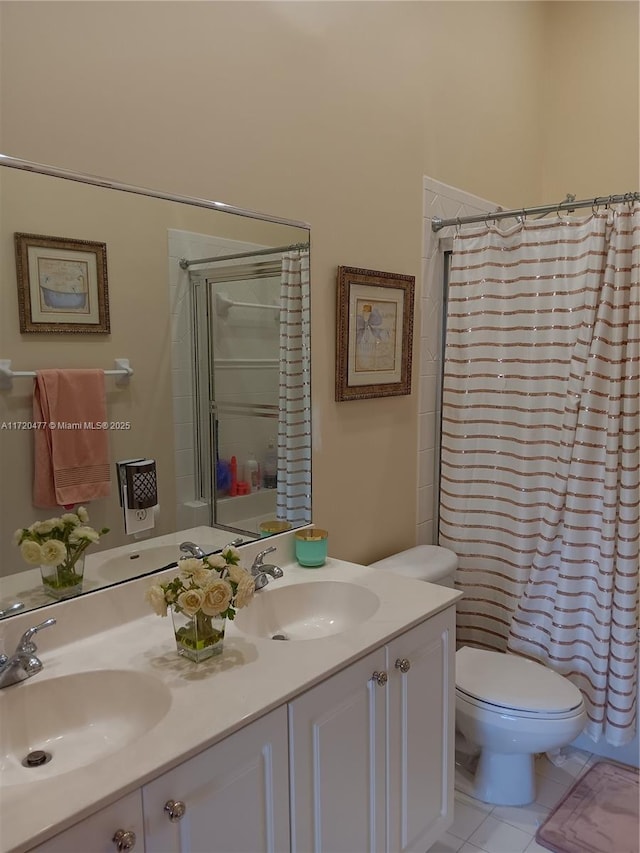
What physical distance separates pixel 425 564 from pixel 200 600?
1.22 meters

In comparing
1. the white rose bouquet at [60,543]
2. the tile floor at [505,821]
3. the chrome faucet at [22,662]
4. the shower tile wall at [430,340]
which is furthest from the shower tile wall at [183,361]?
the tile floor at [505,821]

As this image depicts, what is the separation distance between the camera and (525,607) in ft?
7.91

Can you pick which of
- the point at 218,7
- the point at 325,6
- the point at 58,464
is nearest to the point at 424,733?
the point at 58,464

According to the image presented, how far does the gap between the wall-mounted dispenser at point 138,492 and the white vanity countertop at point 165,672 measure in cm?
15

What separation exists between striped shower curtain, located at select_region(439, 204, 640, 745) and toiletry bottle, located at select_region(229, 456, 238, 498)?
1028 mm

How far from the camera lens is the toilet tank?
225cm

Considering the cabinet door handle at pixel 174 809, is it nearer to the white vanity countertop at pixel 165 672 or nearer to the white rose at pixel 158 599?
the white vanity countertop at pixel 165 672

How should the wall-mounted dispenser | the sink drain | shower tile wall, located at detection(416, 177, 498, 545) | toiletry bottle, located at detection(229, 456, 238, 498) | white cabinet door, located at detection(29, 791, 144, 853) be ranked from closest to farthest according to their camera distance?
white cabinet door, located at detection(29, 791, 144, 853)
the sink drain
the wall-mounted dispenser
toiletry bottle, located at detection(229, 456, 238, 498)
shower tile wall, located at detection(416, 177, 498, 545)

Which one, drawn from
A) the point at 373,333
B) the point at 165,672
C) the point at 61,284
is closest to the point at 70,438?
the point at 61,284

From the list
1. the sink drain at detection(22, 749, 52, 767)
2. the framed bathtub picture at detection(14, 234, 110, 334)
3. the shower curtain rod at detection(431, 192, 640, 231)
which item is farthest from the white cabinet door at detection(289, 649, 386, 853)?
the shower curtain rod at detection(431, 192, 640, 231)

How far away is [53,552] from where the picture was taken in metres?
1.40

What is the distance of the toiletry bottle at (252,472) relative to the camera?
191 cm

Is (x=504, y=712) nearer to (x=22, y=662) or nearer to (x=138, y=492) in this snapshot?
(x=138, y=492)

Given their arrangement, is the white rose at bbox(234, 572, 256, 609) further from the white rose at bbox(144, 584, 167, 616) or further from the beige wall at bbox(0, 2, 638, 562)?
the beige wall at bbox(0, 2, 638, 562)
